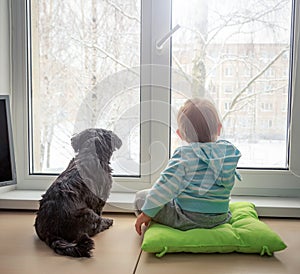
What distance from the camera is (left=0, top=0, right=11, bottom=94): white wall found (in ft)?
6.48

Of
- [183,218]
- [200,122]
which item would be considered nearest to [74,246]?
[183,218]

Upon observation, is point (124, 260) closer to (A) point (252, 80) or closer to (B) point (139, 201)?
(B) point (139, 201)

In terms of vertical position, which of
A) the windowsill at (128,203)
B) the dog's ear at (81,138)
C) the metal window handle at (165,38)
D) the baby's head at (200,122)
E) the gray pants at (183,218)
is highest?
the metal window handle at (165,38)

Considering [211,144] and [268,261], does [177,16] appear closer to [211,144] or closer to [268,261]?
[211,144]

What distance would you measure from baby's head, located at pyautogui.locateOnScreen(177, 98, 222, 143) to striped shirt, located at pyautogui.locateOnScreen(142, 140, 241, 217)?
0.11 feet

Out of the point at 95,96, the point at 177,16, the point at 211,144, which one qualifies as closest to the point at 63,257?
the point at 211,144

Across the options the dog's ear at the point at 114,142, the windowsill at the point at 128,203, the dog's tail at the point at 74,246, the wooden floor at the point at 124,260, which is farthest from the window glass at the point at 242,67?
the dog's tail at the point at 74,246

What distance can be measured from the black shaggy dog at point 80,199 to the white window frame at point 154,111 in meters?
0.29

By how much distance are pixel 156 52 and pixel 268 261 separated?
96cm

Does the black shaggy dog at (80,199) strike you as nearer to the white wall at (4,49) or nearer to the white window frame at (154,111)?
the white window frame at (154,111)

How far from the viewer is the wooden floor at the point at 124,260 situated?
134cm

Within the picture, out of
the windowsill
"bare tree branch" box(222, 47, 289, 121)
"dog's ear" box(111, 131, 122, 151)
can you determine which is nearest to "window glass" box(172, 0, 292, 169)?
"bare tree branch" box(222, 47, 289, 121)

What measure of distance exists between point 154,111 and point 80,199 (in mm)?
565

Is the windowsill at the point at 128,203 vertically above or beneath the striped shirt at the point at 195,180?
beneath
